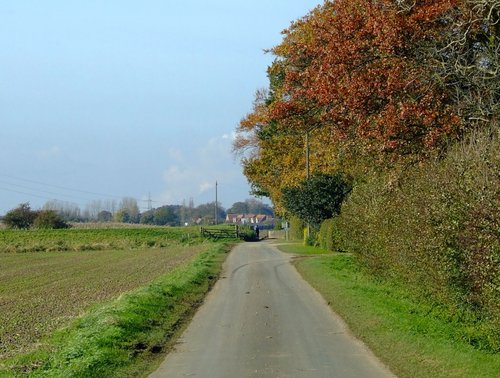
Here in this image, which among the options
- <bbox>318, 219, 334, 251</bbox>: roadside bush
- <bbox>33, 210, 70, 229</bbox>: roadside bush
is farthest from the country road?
<bbox>33, 210, 70, 229</bbox>: roadside bush

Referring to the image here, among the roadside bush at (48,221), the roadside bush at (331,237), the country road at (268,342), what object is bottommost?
the country road at (268,342)

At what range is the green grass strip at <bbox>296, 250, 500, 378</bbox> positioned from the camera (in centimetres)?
1084

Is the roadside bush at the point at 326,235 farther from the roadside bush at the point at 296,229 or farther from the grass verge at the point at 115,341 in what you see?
the grass verge at the point at 115,341

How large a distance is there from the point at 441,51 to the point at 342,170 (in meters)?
25.1

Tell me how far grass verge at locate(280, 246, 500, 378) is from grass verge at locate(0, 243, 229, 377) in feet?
13.1

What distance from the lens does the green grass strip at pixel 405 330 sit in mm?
10836

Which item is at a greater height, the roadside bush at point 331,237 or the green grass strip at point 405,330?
the roadside bush at point 331,237

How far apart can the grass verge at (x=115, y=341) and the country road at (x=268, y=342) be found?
484mm

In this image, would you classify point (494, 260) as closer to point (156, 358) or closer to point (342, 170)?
A: point (156, 358)

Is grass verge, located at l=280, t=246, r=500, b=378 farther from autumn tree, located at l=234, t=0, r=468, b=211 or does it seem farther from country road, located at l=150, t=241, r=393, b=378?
autumn tree, located at l=234, t=0, r=468, b=211

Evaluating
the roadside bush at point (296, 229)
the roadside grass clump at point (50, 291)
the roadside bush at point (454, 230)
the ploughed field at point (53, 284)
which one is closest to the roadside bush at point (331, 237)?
the ploughed field at point (53, 284)

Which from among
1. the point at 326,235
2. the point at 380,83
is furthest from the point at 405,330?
the point at 326,235

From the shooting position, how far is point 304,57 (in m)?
26.0

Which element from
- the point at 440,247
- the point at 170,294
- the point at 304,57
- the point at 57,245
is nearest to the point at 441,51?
the point at 304,57
